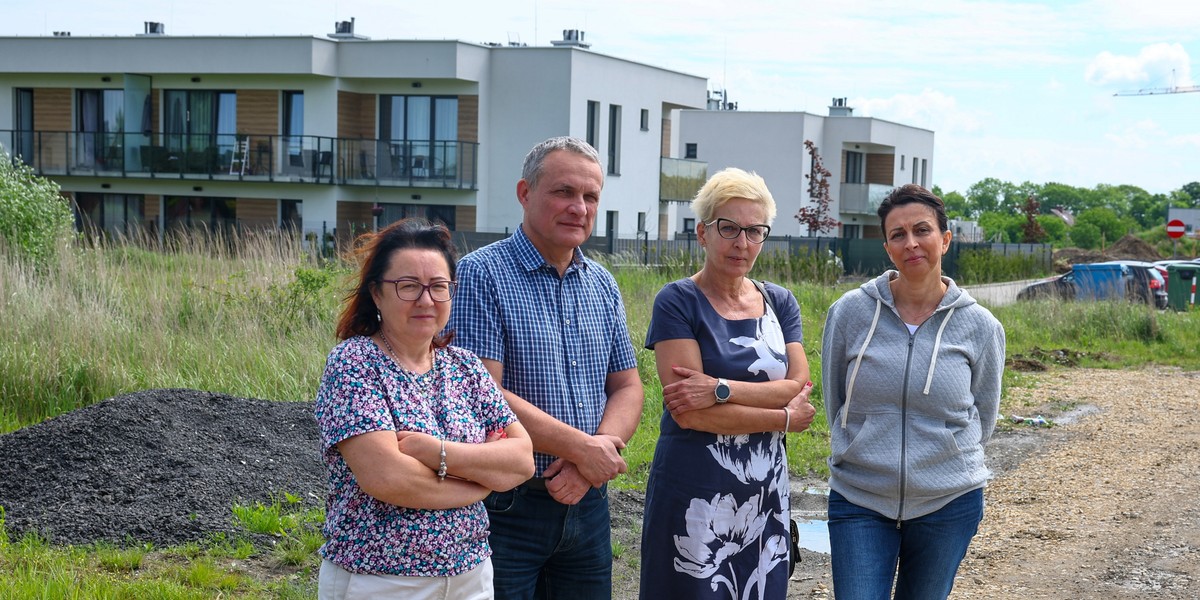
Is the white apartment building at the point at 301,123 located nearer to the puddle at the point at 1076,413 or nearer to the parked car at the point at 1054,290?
the parked car at the point at 1054,290

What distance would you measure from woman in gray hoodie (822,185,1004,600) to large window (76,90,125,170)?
Answer: 37832 millimetres

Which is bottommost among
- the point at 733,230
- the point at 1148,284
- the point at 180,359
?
the point at 180,359

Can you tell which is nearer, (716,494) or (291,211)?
(716,494)

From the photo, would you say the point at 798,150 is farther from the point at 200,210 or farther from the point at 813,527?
the point at 813,527

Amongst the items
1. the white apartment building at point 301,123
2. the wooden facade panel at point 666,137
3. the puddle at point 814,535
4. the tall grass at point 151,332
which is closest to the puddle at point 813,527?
the puddle at point 814,535

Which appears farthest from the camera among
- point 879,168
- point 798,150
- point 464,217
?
point 879,168

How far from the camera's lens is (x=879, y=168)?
58812 mm

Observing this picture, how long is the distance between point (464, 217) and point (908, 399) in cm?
3437

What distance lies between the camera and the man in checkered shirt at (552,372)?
3.71 meters

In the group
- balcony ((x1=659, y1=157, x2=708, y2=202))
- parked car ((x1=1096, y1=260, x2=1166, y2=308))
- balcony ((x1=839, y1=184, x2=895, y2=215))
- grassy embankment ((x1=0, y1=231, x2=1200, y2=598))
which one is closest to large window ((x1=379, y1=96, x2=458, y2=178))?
balcony ((x1=659, y1=157, x2=708, y2=202))

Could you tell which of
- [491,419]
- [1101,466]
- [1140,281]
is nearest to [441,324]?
[491,419]

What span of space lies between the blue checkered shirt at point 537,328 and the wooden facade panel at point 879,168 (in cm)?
5648

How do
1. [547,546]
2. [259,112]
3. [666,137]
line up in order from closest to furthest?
[547,546]
[259,112]
[666,137]

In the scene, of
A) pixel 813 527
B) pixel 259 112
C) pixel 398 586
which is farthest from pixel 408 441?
pixel 259 112
